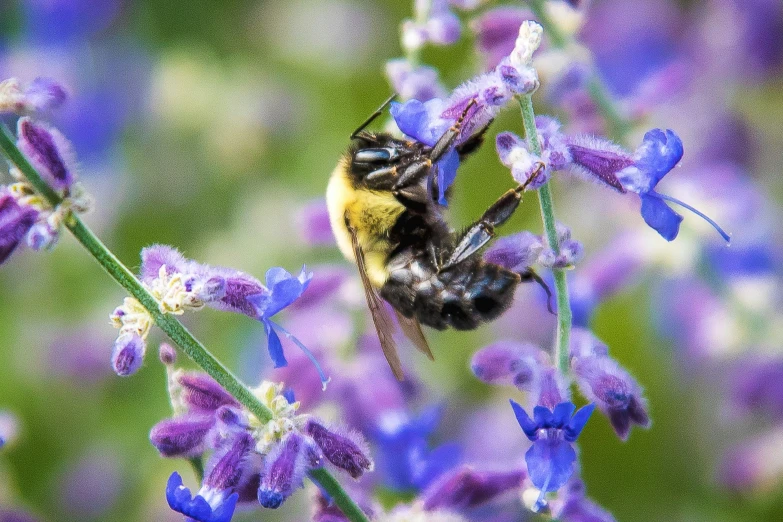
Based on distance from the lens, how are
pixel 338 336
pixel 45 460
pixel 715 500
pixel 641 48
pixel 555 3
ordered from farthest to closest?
1. pixel 641 48
2. pixel 45 460
3. pixel 715 500
4. pixel 338 336
5. pixel 555 3

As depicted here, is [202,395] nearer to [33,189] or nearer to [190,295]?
[190,295]

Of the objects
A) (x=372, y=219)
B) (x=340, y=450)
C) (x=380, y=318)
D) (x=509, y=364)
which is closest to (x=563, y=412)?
(x=509, y=364)

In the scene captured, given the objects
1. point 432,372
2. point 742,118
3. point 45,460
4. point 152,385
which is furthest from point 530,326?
point 45,460

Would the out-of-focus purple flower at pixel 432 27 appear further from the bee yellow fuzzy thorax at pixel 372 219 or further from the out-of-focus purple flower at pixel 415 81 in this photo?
the bee yellow fuzzy thorax at pixel 372 219

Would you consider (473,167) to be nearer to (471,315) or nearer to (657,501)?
(657,501)

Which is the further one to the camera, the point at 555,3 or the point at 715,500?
the point at 715,500

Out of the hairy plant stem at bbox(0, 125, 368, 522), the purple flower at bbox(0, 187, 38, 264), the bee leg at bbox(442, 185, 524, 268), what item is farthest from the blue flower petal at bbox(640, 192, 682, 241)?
the purple flower at bbox(0, 187, 38, 264)
